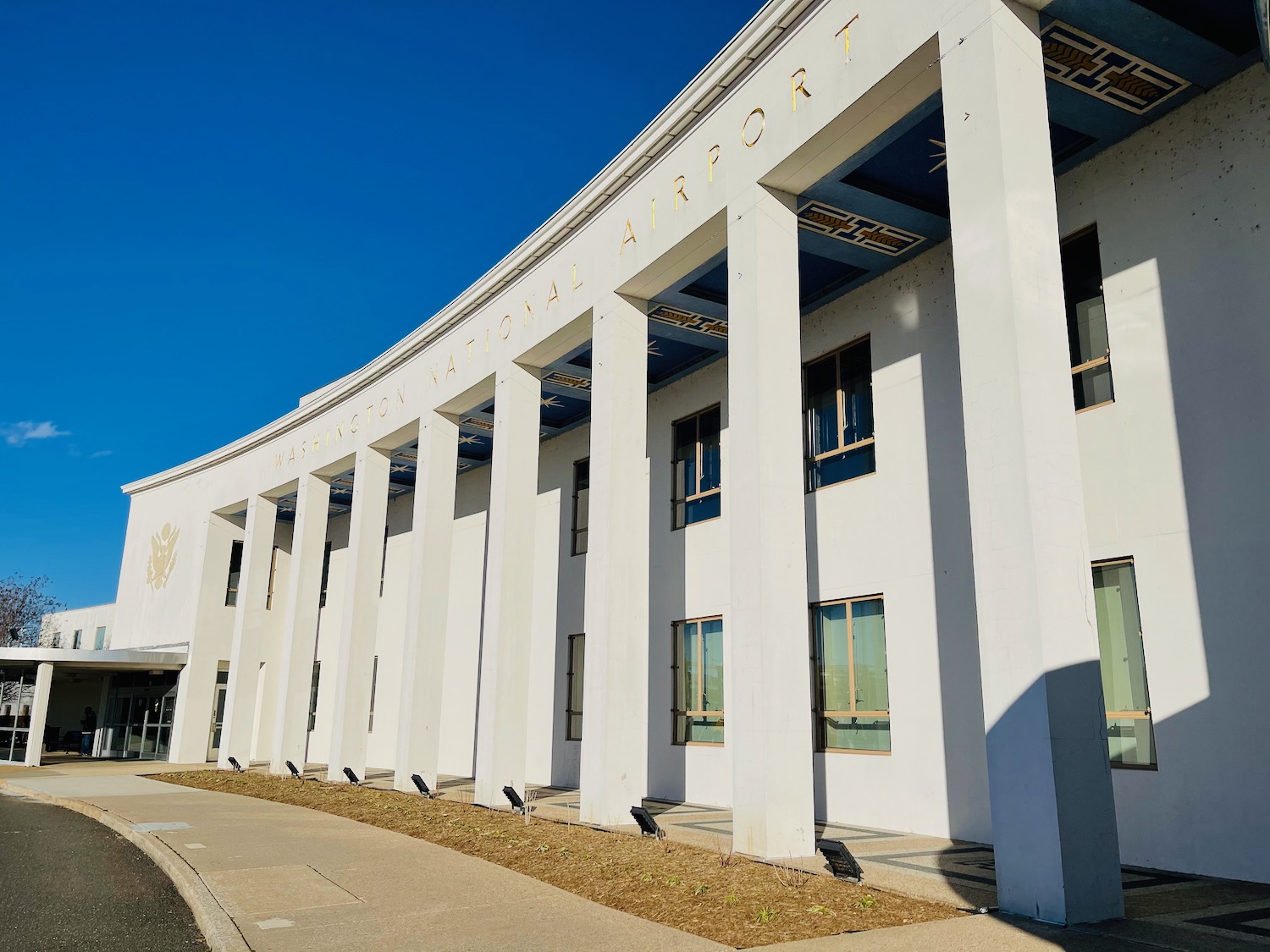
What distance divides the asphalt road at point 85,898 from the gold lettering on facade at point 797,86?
912 centimetres

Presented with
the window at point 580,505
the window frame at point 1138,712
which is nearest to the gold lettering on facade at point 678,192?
the window frame at point 1138,712

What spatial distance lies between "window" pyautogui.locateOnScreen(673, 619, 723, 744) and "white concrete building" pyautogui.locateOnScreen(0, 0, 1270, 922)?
0.24ft

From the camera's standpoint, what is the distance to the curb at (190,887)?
6129 mm

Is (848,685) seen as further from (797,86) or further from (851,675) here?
(797,86)

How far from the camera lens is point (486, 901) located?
7.20m

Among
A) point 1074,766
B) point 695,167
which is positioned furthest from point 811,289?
point 1074,766

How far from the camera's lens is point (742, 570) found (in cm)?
984

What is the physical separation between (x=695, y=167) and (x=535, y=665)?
36.0ft

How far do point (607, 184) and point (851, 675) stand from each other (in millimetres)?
7535

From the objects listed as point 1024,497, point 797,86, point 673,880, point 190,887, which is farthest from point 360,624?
point 1024,497

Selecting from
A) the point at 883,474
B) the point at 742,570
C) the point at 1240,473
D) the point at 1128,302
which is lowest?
the point at 742,570

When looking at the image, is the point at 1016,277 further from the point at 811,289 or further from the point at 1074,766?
the point at 811,289

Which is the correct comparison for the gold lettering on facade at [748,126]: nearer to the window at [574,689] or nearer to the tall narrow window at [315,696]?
the window at [574,689]

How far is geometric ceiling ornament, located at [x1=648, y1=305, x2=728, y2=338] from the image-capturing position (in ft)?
46.7
